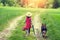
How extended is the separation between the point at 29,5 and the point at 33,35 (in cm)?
3108

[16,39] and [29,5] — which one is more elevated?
[16,39]

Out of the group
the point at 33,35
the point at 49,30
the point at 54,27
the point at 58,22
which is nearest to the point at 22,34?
the point at 33,35

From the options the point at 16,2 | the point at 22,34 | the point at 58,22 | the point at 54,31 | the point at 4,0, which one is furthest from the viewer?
the point at 16,2

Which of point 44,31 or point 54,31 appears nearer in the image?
point 44,31

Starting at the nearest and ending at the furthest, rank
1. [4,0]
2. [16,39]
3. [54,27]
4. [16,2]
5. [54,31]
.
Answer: [16,39] < [54,31] < [54,27] < [4,0] < [16,2]

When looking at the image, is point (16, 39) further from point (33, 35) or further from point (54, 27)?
point (54, 27)

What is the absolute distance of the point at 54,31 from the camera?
19.2 meters

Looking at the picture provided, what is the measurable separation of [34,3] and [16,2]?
3111 millimetres

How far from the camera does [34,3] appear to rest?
4969cm

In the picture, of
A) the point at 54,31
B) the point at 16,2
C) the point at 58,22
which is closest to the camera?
the point at 54,31

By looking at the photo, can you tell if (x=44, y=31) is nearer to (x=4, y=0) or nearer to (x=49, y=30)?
(x=49, y=30)

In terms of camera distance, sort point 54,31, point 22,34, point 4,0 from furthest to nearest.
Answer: point 4,0
point 54,31
point 22,34

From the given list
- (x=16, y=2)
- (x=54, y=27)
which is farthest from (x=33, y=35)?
(x=16, y=2)

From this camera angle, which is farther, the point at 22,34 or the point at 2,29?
the point at 2,29
